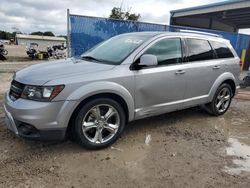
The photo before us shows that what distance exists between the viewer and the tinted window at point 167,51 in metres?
4.34

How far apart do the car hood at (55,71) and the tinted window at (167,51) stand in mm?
884

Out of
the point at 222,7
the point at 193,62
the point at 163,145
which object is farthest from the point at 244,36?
the point at 163,145

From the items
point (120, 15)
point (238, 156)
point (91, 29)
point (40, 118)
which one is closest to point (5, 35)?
point (120, 15)

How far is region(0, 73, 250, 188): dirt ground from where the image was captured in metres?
3.11

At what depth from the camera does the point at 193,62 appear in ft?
15.9

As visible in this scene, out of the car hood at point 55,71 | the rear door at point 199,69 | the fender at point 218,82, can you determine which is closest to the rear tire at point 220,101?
the fender at point 218,82

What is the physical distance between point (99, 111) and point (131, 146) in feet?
2.58

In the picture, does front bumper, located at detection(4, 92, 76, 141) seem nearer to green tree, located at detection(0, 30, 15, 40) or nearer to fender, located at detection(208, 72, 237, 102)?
fender, located at detection(208, 72, 237, 102)

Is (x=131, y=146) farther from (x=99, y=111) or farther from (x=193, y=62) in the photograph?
(x=193, y=62)

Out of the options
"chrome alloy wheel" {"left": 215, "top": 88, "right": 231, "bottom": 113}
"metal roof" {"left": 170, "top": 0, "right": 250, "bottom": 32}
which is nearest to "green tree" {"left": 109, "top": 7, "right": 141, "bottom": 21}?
"metal roof" {"left": 170, "top": 0, "right": 250, "bottom": 32}

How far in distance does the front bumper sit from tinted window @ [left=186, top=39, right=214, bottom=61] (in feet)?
8.28

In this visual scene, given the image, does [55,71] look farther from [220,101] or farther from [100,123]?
[220,101]

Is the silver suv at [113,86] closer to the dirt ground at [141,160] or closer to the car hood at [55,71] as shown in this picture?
the car hood at [55,71]

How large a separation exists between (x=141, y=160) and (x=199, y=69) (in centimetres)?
221
